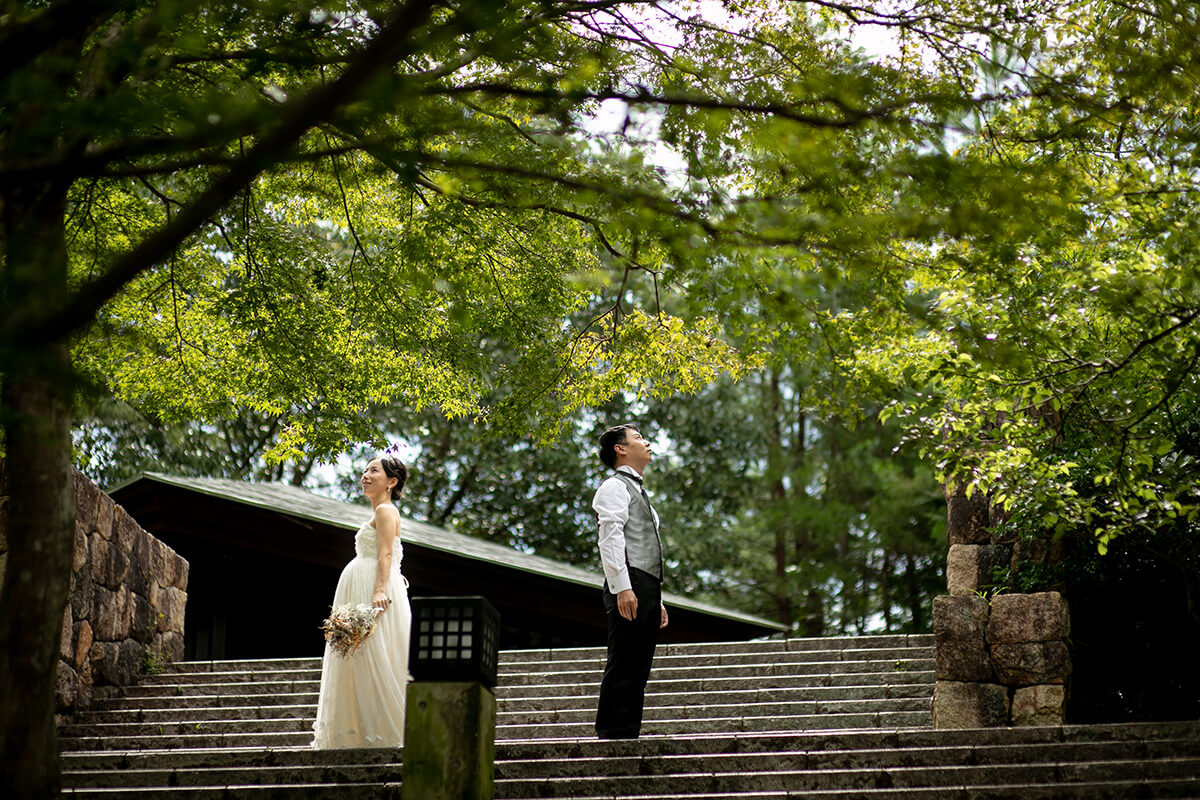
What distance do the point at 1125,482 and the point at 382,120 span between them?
4509 millimetres

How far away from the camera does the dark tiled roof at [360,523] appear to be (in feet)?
41.5

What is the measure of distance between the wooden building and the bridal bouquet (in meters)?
5.93

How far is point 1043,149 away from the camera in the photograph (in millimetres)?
5512

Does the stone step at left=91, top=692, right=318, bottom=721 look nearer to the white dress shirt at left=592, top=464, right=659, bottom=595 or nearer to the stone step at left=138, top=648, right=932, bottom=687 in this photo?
the stone step at left=138, top=648, right=932, bottom=687

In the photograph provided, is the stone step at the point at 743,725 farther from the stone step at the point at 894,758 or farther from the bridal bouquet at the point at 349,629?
the stone step at the point at 894,758

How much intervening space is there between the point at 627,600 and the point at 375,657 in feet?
5.49

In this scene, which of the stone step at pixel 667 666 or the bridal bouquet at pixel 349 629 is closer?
the bridal bouquet at pixel 349 629

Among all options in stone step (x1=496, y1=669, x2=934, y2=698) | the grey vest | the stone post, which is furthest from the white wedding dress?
stone step (x1=496, y1=669, x2=934, y2=698)

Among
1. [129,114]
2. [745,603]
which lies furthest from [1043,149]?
[745,603]

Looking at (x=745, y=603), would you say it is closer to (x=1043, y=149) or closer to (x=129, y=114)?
(x=1043, y=149)

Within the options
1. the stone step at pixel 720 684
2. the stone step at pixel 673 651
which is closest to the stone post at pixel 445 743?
the stone step at pixel 720 684

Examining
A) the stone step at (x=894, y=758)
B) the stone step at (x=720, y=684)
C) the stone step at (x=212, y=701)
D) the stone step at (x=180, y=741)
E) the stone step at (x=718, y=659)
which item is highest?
the stone step at (x=718, y=659)

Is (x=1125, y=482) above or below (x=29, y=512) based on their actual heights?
above

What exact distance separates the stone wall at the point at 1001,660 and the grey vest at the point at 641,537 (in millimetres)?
1795
